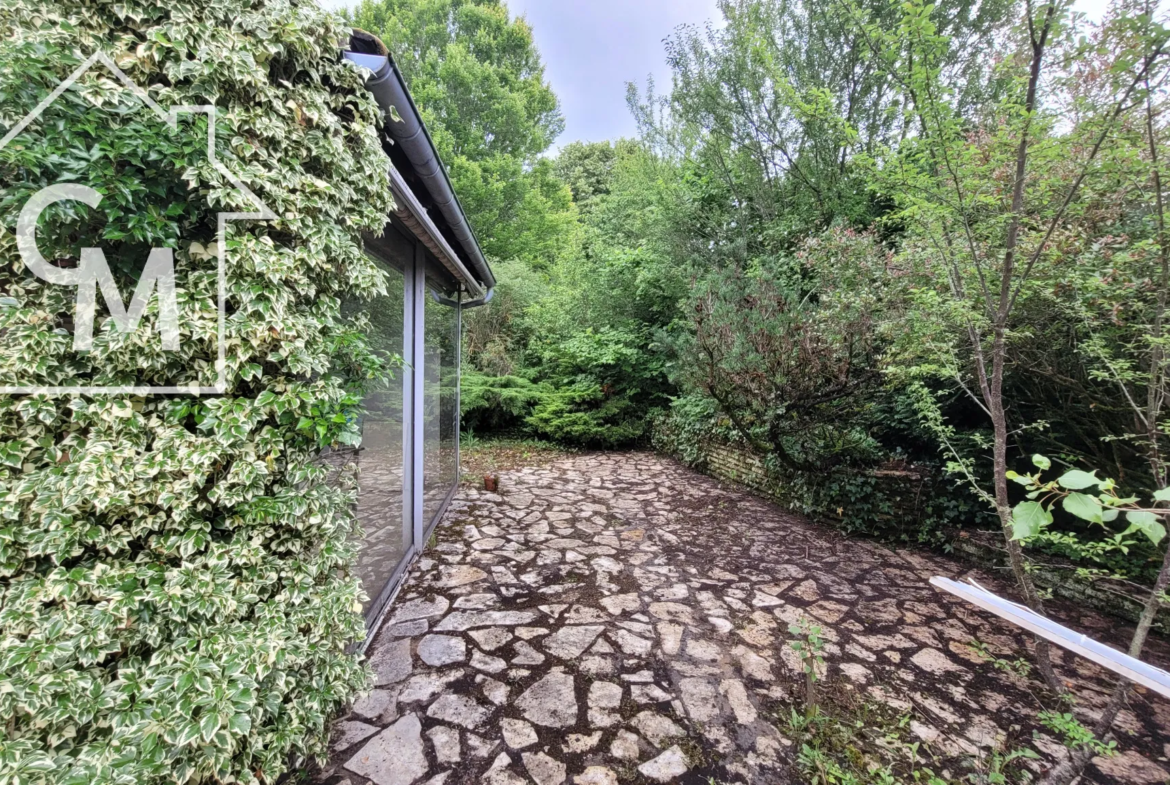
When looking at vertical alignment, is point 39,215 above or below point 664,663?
above

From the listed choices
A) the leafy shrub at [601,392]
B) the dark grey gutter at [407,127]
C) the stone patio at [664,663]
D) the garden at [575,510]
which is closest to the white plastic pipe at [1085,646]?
the garden at [575,510]

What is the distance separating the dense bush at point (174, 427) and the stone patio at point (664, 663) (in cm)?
65

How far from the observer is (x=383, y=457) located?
284 centimetres

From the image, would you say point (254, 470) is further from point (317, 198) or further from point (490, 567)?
point (490, 567)

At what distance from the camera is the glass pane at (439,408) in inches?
158

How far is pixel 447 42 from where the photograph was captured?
11.8 meters

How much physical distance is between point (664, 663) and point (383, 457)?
2015 millimetres

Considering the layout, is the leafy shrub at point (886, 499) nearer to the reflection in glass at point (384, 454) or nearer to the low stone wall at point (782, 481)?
the low stone wall at point (782, 481)

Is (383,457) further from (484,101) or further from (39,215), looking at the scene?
(484,101)

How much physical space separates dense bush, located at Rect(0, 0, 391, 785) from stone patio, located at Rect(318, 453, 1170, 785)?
652 millimetres

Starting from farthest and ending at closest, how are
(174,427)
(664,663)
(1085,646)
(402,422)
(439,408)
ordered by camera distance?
(439,408)
(402,422)
(664,663)
(174,427)
(1085,646)

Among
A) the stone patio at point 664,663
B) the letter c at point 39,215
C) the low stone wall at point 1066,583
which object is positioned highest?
the letter c at point 39,215

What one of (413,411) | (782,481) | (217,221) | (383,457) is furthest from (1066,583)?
(217,221)

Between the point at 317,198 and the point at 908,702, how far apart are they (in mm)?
3405
